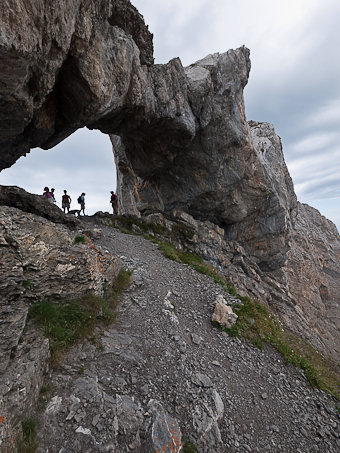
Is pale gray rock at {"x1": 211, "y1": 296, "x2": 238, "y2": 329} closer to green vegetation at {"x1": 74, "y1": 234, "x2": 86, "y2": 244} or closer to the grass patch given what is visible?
green vegetation at {"x1": 74, "y1": 234, "x2": 86, "y2": 244}

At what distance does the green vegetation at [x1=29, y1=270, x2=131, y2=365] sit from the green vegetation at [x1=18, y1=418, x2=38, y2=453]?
1.69 m

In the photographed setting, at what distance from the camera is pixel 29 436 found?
208 inches

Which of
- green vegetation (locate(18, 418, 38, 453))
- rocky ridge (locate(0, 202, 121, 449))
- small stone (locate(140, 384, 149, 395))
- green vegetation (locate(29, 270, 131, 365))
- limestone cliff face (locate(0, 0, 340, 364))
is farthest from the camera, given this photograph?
limestone cliff face (locate(0, 0, 340, 364))

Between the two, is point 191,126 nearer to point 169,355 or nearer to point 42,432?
point 169,355

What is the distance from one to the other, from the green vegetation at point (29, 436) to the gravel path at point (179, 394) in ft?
0.70

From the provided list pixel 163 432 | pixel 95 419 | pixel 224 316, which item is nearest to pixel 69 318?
pixel 95 419

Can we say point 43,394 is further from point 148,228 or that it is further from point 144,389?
point 148,228

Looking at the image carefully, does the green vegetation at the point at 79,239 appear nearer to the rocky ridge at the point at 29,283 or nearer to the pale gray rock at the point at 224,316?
the rocky ridge at the point at 29,283

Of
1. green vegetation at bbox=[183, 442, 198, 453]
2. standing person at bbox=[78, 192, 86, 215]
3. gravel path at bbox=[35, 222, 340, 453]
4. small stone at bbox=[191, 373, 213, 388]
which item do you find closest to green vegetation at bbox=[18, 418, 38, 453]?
gravel path at bbox=[35, 222, 340, 453]

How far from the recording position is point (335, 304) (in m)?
63.4

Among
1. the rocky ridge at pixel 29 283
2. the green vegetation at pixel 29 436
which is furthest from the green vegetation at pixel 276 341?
the green vegetation at pixel 29 436

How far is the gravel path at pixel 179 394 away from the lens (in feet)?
19.9

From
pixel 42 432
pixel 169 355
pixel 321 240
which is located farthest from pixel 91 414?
pixel 321 240

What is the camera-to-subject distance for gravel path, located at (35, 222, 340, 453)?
608cm
